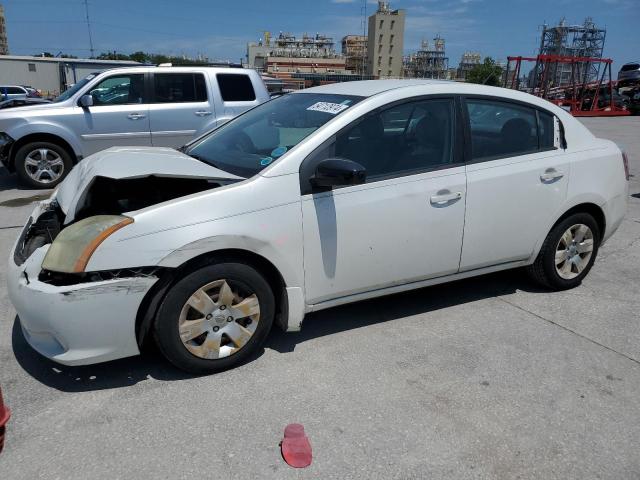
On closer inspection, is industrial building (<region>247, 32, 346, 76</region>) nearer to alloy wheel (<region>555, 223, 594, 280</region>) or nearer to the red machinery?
the red machinery

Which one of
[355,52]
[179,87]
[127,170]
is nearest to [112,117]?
[179,87]

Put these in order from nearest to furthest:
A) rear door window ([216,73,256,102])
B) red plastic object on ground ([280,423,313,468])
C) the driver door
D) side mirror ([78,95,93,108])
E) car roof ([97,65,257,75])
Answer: red plastic object on ground ([280,423,313,468]) < the driver door < side mirror ([78,95,93,108]) < car roof ([97,65,257,75]) < rear door window ([216,73,256,102])

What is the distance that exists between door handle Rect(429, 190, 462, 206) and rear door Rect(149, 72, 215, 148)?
576cm

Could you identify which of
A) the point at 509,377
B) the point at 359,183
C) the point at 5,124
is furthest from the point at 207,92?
the point at 509,377

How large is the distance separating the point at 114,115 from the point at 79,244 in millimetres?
6007

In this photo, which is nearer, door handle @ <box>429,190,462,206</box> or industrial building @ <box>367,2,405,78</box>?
door handle @ <box>429,190,462,206</box>

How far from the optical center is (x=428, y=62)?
160 meters

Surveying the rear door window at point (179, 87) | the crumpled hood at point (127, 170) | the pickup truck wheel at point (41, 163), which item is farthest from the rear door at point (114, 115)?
the crumpled hood at point (127, 170)

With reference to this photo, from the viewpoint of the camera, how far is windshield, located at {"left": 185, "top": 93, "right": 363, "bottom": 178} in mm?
3158

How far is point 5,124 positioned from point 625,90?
35.9 metres

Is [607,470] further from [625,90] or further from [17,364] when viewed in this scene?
[625,90]

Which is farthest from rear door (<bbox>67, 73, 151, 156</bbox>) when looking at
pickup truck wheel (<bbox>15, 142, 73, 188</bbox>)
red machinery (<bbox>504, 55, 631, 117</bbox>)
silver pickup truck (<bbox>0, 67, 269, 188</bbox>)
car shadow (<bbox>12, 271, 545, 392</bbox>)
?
red machinery (<bbox>504, 55, 631, 117</bbox>)

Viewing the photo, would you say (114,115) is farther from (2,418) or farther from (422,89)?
(2,418)

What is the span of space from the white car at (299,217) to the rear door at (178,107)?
4.41 metres
